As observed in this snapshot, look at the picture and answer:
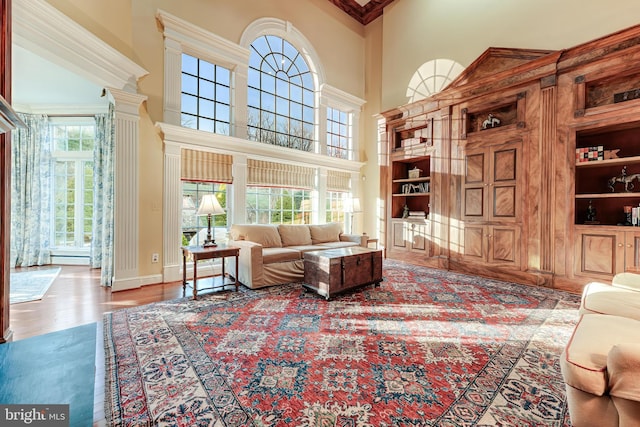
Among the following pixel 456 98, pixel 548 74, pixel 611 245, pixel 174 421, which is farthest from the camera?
pixel 456 98

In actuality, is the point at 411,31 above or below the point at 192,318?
above

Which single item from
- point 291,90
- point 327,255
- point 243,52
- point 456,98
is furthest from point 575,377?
point 291,90

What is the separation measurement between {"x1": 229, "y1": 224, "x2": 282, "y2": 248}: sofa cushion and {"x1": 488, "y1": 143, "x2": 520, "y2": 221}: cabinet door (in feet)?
11.7

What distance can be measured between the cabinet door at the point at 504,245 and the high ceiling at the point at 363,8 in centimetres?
565

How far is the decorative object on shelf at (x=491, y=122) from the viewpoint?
4721mm

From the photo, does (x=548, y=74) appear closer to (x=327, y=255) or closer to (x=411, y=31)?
(x=411, y=31)

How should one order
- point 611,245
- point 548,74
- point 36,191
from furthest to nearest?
point 36,191 < point 548,74 < point 611,245

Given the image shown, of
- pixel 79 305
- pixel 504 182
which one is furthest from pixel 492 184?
pixel 79 305

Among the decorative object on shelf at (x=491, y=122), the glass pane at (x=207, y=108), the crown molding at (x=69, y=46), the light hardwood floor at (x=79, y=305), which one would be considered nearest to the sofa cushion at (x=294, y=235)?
the light hardwood floor at (x=79, y=305)

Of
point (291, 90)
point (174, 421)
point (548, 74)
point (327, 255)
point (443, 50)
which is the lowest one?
point (174, 421)

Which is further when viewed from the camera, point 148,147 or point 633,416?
point 148,147

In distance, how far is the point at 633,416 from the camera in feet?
3.76

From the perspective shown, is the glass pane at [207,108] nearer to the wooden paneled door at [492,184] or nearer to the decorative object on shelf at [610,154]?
the wooden paneled door at [492,184]

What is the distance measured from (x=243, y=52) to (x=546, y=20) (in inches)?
191
